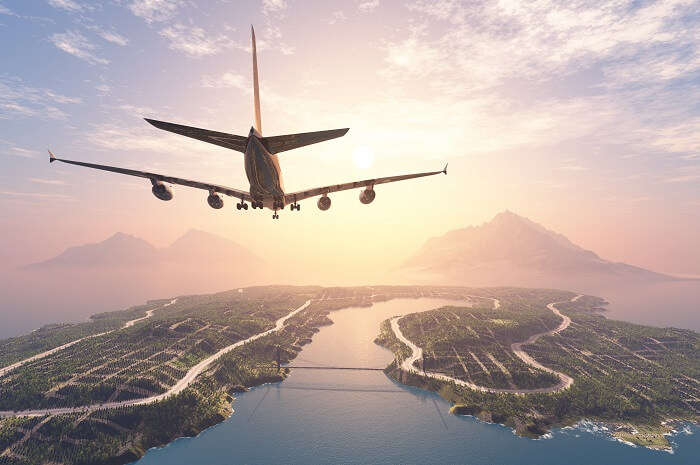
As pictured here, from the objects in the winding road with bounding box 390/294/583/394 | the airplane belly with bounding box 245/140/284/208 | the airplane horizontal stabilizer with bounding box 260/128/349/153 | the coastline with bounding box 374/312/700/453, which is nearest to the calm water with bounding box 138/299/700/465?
the coastline with bounding box 374/312/700/453

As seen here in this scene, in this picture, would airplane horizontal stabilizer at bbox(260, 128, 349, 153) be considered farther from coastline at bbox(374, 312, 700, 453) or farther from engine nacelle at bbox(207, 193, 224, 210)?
coastline at bbox(374, 312, 700, 453)

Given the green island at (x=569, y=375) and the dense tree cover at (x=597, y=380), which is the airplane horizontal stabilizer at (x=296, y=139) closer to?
the green island at (x=569, y=375)

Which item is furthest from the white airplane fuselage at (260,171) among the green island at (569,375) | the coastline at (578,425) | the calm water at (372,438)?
the green island at (569,375)

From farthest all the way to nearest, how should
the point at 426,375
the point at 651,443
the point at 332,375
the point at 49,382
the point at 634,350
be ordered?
the point at 634,350 < the point at 332,375 < the point at 426,375 < the point at 49,382 < the point at 651,443

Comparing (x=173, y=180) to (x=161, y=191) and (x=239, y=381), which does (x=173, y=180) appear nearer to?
(x=161, y=191)

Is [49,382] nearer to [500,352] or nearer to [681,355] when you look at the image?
[500,352]

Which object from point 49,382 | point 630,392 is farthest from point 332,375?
point 630,392
